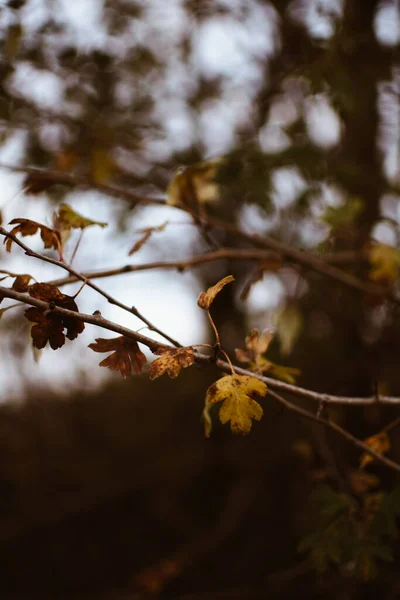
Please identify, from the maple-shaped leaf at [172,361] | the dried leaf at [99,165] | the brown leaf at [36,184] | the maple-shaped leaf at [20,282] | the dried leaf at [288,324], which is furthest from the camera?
the dried leaf at [99,165]

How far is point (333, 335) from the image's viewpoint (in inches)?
105

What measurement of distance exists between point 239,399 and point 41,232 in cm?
54

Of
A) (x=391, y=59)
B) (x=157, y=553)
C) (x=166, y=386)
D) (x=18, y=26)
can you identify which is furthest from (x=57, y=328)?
(x=166, y=386)

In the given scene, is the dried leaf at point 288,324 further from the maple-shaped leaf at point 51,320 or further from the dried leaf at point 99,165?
the maple-shaped leaf at point 51,320

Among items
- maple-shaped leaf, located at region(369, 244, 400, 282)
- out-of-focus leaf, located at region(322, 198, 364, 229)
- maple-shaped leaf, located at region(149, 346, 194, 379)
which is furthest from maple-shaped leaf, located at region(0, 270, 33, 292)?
maple-shaped leaf, located at region(369, 244, 400, 282)

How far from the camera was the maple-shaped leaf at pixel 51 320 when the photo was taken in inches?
29.5

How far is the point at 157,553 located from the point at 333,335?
175 cm

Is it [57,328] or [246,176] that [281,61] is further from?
[57,328]

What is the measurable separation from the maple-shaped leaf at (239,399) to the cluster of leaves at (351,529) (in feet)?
1.82

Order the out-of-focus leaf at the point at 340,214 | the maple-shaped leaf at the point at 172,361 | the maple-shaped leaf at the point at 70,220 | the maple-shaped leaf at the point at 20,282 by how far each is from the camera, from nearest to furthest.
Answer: the maple-shaped leaf at the point at 172,361, the maple-shaped leaf at the point at 20,282, the maple-shaped leaf at the point at 70,220, the out-of-focus leaf at the point at 340,214

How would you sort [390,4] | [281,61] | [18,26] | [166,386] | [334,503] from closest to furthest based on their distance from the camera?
[334,503] < [18,26] < [390,4] < [281,61] < [166,386]

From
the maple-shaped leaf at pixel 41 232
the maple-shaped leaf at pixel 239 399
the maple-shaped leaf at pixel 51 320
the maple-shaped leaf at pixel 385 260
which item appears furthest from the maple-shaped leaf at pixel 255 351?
the maple-shaped leaf at pixel 385 260

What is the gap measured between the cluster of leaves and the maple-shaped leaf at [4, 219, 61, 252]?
2.99ft

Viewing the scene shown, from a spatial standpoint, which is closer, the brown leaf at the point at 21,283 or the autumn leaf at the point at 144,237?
the brown leaf at the point at 21,283
